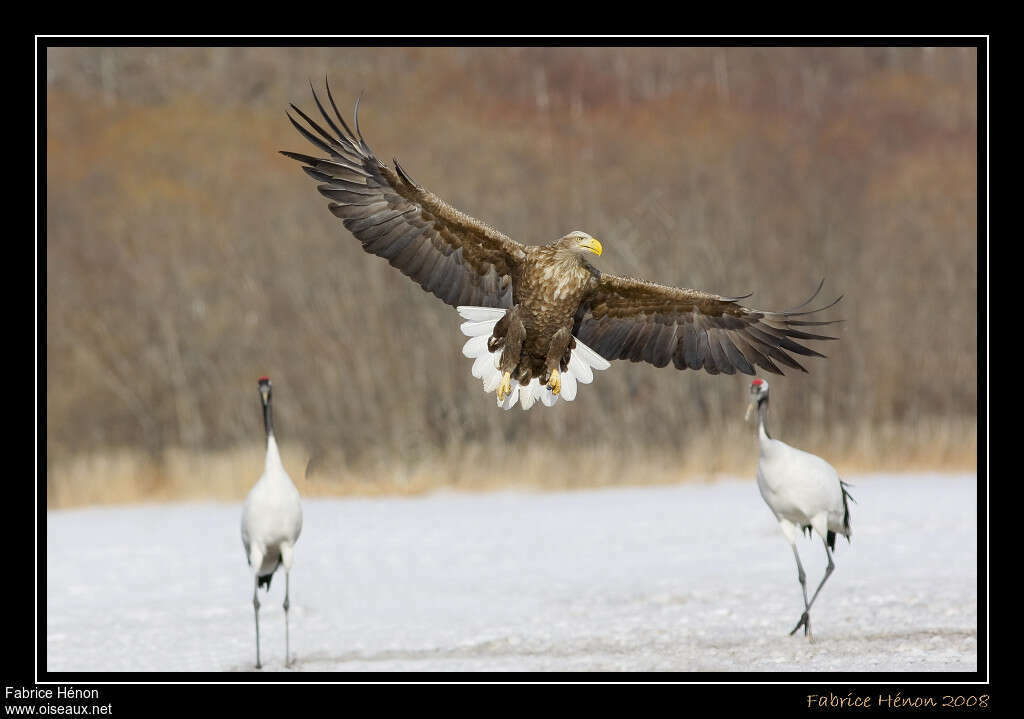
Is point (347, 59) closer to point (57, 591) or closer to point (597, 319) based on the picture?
point (57, 591)

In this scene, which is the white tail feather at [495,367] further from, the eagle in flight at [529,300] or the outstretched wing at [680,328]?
the outstretched wing at [680,328]

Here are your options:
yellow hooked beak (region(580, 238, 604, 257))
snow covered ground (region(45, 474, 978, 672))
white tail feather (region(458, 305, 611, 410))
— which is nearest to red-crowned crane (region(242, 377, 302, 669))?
snow covered ground (region(45, 474, 978, 672))

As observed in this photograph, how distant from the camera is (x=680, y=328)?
Answer: 8305mm

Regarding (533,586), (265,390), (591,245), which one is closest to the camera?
(591,245)

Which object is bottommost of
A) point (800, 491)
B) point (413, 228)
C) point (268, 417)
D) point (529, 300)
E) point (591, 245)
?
point (800, 491)

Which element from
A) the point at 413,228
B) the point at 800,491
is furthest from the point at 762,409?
the point at 413,228

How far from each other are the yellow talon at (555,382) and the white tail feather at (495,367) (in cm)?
3

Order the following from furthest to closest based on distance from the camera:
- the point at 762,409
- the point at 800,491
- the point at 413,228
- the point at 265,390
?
1. the point at 762,409
2. the point at 265,390
3. the point at 800,491
4. the point at 413,228

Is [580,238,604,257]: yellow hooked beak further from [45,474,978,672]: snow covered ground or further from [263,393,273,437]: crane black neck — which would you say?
[263,393,273,437]: crane black neck

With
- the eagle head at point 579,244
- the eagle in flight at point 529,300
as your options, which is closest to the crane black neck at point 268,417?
the eagle in flight at point 529,300

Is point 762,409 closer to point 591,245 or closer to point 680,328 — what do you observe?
point 680,328

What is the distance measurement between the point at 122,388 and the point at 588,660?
16.9 m

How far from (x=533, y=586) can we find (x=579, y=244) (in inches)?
217

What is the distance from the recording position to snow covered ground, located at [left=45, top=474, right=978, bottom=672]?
30.1 ft
